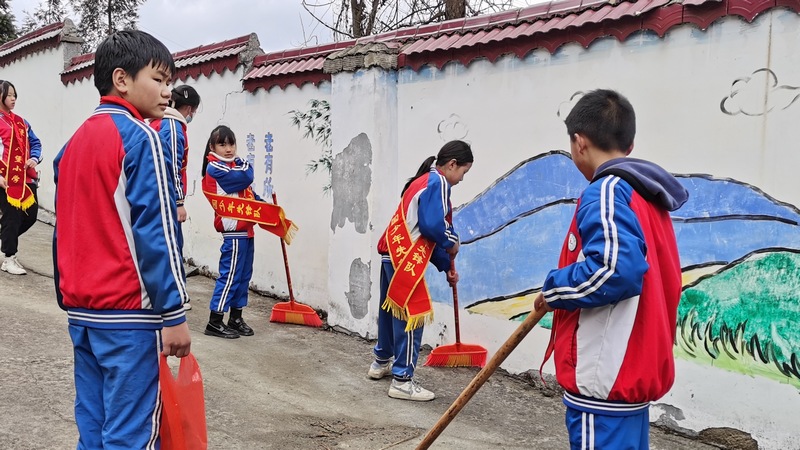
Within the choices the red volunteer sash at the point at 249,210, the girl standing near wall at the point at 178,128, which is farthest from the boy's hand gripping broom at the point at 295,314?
the girl standing near wall at the point at 178,128

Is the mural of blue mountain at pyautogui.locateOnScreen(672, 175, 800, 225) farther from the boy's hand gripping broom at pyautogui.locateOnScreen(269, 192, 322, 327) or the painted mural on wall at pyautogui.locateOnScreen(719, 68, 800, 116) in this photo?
the boy's hand gripping broom at pyautogui.locateOnScreen(269, 192, 322, 327)

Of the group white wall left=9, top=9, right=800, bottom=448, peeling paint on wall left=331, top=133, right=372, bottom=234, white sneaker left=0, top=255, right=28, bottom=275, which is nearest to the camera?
white wall left=9, top=9, right=800, bottom=448

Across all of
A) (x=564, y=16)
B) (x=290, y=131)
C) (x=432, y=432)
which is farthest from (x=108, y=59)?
(x=290, y=131)

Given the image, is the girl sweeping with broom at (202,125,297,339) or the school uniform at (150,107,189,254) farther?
the girl sweeping with broom at (202,125,297,339)

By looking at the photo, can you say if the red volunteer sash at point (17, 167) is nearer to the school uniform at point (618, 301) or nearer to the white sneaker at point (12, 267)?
the white sneaker at point (12, 267)

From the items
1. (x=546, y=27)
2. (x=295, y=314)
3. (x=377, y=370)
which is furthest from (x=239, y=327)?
(x=546, y=27)

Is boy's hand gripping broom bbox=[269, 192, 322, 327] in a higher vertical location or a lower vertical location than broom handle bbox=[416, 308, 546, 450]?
lower

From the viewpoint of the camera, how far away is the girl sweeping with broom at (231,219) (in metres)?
5.51

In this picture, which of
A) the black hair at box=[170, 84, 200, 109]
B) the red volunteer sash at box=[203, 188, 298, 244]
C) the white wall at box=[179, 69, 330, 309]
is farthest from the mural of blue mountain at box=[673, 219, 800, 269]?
the white wall at box=[179, 69, 330, 309]

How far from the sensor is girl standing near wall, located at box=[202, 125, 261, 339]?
5508mm

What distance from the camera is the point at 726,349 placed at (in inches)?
145

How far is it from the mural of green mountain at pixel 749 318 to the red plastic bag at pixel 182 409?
267cm

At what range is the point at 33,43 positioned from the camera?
1104 cm

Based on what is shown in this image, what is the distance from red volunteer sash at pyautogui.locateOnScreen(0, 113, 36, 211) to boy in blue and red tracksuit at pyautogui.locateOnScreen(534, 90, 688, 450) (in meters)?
5.94
